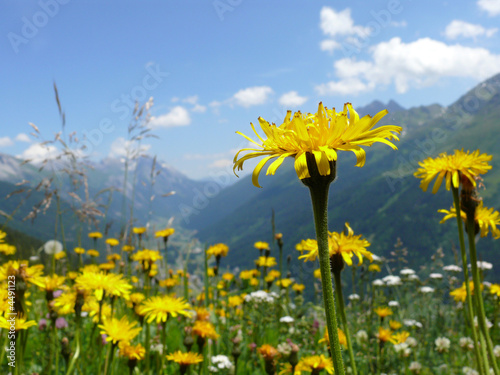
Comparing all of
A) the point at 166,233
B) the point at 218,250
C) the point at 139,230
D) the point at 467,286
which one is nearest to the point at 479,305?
the point at 467,286

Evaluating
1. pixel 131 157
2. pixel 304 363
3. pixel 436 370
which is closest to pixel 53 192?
pixel 131 157

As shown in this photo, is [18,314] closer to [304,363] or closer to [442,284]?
[304,363]

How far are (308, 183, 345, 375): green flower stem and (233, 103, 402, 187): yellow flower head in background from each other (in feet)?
0.44

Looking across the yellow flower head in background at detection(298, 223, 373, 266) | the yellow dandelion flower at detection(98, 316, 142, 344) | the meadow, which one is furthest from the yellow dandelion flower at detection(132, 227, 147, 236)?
the yellow flower head in background at detection(298, 223, 373, 266)

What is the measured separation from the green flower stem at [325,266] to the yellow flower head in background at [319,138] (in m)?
0.13

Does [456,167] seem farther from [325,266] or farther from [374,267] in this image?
[374,267]

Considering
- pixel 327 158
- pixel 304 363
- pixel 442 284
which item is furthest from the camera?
pixel 442 284

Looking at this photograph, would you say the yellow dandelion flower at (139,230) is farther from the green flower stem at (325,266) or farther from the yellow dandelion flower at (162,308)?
the green flower stem at (325,266)

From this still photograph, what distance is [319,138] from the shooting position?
4.57ft

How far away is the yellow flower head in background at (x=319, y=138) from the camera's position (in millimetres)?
1264

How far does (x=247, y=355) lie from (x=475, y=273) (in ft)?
10.6

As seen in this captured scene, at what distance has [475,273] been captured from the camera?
6.31 ft

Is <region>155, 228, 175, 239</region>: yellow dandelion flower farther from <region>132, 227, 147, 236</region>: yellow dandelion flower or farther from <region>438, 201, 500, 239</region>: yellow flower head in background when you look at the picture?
<region>438, 201, 500, 239</region>: yellow flower head in background

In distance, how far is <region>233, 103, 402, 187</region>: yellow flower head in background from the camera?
1.26 meters
